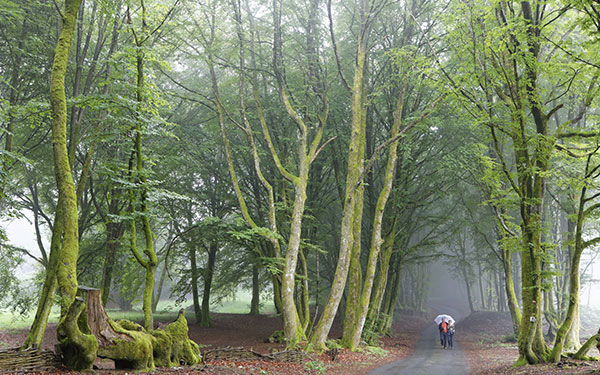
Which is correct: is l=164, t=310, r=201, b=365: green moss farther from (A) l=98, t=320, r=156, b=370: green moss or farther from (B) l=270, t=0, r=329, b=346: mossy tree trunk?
(B) l=270, t=0, r=329, b=346: mossy tree trunk

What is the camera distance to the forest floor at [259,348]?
28.7ft

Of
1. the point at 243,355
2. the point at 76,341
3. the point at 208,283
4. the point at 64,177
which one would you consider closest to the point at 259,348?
the point at 243,355

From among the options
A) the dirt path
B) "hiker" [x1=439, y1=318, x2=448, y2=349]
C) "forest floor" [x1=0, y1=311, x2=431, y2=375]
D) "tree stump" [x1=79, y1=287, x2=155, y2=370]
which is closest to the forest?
"tree stump" [x1=79, y1=287, x2=155, y2=370]

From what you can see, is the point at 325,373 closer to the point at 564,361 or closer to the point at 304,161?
the point at 564,361

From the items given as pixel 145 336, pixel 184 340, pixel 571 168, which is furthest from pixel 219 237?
pixel 571 168

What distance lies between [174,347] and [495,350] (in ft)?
51.1

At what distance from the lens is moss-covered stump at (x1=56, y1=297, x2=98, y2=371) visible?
Result: 6250 millimetres

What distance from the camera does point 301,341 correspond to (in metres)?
13.5

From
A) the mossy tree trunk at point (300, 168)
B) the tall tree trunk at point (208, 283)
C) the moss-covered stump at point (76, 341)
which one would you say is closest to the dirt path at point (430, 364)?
the mossy tree trunk at point (300, 168)

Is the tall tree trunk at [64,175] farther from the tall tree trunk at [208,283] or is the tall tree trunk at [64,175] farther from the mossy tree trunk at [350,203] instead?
the tall tree trunk at [208,283]

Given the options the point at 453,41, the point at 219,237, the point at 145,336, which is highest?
the point at 453,41

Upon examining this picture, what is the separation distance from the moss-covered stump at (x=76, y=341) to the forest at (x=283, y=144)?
0.03 meters

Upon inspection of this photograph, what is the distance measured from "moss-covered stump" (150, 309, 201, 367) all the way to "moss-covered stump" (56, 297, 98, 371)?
1.59 metres

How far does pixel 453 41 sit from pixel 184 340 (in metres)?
9.91
